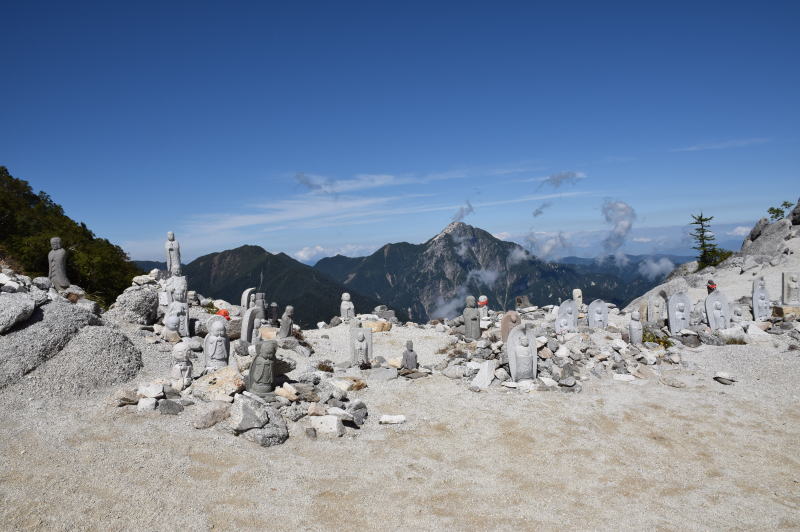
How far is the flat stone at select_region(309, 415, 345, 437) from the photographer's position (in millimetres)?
9984

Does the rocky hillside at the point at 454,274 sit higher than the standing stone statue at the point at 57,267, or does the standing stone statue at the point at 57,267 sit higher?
the standing stone statue at the point at 57,267

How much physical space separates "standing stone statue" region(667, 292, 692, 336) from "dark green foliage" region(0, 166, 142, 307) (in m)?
24.3

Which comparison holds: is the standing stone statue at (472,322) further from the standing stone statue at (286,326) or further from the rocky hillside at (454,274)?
the rocky hillside at (454,274)

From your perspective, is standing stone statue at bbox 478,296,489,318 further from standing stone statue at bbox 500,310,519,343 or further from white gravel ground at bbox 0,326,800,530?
white gravel ground at bbox 0,326,800,530

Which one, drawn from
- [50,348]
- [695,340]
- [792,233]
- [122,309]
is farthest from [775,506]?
[792,233]

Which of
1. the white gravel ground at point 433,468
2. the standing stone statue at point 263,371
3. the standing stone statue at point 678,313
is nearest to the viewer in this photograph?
the white gravel ground at point 433,468

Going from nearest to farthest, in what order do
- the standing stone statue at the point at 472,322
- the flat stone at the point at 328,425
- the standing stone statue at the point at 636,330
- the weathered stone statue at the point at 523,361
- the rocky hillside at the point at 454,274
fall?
the flat stone at the point at 328,425 < the weathered stone statue at the point at 523,361 < the standing stone statue at the point at 636,330 < the standing stone statue at the point at 472,322 < the rocky hillside at the point at 454,274

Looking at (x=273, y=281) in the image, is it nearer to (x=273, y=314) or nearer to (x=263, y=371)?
(x=273, y=314)

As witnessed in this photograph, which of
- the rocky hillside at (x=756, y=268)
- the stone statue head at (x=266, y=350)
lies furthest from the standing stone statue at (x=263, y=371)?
the rocky hillside at (x=756, y=268)

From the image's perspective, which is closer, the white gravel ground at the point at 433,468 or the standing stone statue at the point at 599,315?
the white gravel ground at the point at 433,468

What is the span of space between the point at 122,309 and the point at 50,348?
516 centimetres

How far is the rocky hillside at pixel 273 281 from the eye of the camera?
155 ft

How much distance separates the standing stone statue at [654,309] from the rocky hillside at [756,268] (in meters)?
4.35

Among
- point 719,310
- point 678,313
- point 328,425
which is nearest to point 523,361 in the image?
point 328,425
